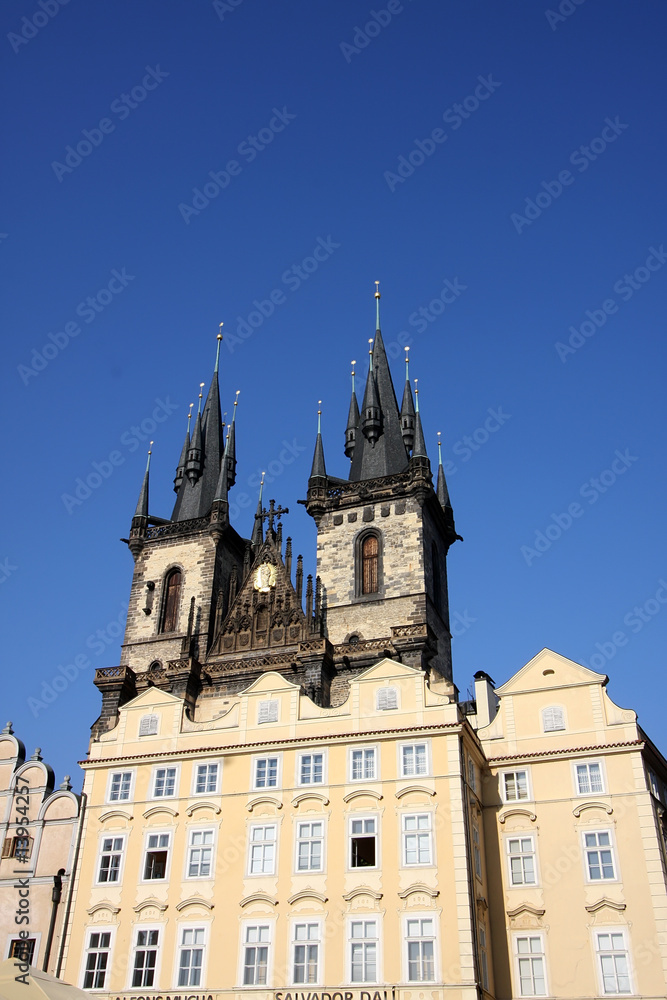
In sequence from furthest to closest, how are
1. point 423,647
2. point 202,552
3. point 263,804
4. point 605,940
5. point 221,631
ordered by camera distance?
point 202,552, point 221,631, point 423,647, point 263,804, point 605,940

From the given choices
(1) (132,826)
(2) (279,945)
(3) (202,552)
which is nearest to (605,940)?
(2) (279,945)

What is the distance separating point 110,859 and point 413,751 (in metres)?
10.1

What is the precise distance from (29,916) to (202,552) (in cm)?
2402

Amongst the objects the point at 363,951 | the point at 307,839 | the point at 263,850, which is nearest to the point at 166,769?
the point at 263,850

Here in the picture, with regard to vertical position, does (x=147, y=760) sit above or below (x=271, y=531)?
→ below

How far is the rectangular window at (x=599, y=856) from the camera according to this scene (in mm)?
28984

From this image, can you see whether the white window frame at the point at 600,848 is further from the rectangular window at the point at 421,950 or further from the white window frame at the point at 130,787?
the white window frame at the point at 130,787

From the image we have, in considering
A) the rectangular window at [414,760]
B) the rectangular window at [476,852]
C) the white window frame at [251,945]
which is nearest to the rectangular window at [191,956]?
the white window frame at [251,945]

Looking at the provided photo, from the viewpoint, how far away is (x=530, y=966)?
28734mm

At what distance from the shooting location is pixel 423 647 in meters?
43.8

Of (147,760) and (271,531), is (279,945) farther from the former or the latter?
(271,531)

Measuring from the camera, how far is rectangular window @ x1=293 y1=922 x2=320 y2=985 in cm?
2783

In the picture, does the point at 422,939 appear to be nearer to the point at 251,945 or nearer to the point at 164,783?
the point at 251,945

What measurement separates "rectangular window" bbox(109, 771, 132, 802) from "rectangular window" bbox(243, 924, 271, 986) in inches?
249
